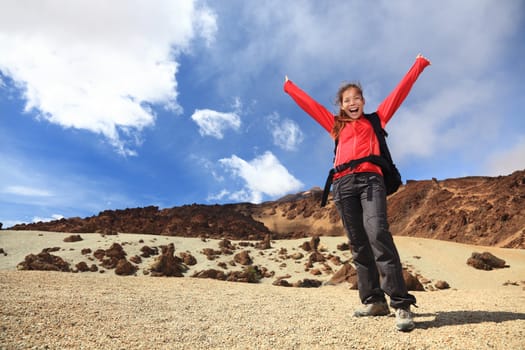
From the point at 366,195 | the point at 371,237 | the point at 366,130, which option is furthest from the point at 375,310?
the point at 366,130

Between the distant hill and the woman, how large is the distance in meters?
22.6

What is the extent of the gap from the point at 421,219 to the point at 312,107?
37382mm

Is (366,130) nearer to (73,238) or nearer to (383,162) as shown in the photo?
(383,162)

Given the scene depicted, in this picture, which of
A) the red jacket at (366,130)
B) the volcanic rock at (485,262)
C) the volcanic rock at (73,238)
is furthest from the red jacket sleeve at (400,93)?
the volcanic rock at (73,238)

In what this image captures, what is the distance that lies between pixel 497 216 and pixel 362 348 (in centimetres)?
3454

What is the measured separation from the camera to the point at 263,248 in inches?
656

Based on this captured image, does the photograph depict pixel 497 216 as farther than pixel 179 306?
Yes

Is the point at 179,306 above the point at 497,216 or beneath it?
beneath

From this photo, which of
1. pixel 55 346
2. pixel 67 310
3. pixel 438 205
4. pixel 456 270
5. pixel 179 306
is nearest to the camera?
pixel 55 346

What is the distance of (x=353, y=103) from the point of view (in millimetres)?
4359

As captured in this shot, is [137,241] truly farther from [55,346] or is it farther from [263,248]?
[55,346]

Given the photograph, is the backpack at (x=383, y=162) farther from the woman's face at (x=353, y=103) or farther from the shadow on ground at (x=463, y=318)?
the shadow on ground at (x=463, y=318)

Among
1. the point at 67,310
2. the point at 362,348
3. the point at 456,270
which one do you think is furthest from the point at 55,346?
the point at 456,270

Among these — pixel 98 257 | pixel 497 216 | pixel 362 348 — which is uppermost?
pixel 497 216
